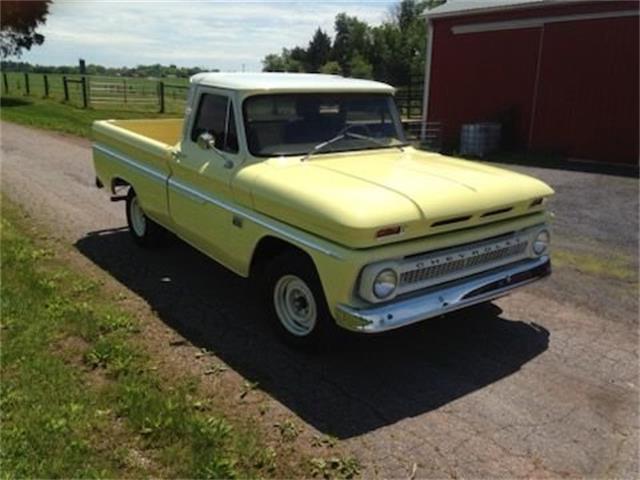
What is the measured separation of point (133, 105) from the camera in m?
29.2

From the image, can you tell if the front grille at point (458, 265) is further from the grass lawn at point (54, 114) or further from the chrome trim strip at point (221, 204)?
the grass lawn at point (54, 114)

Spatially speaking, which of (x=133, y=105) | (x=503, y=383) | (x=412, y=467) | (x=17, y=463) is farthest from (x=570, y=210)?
(x=133, y=105)

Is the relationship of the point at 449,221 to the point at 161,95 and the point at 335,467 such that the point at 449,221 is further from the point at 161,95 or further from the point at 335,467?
the point at 161,95

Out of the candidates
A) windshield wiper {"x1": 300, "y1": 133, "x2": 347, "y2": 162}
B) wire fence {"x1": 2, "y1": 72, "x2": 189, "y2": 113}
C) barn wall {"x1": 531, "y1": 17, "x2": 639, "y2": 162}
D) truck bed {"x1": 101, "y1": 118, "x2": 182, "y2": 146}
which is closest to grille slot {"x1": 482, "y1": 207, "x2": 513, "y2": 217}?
windshield wiper {"x1": 300, "y1": 133, "x2": 347, "y2": 162}

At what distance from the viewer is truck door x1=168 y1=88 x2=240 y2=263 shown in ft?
16.6

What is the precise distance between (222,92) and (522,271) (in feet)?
9.26

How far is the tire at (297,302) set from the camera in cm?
424

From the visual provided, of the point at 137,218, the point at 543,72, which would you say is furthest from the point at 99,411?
the point at 543,72

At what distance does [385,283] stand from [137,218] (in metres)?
3.95

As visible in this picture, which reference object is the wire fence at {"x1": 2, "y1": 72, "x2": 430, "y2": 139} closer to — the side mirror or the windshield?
the windshield

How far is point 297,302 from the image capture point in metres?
4.59

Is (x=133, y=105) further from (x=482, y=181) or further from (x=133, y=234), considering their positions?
(x=482, y=181)

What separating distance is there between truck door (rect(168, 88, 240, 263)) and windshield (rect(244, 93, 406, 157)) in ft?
0.70

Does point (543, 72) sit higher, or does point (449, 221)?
point (543, 72)
